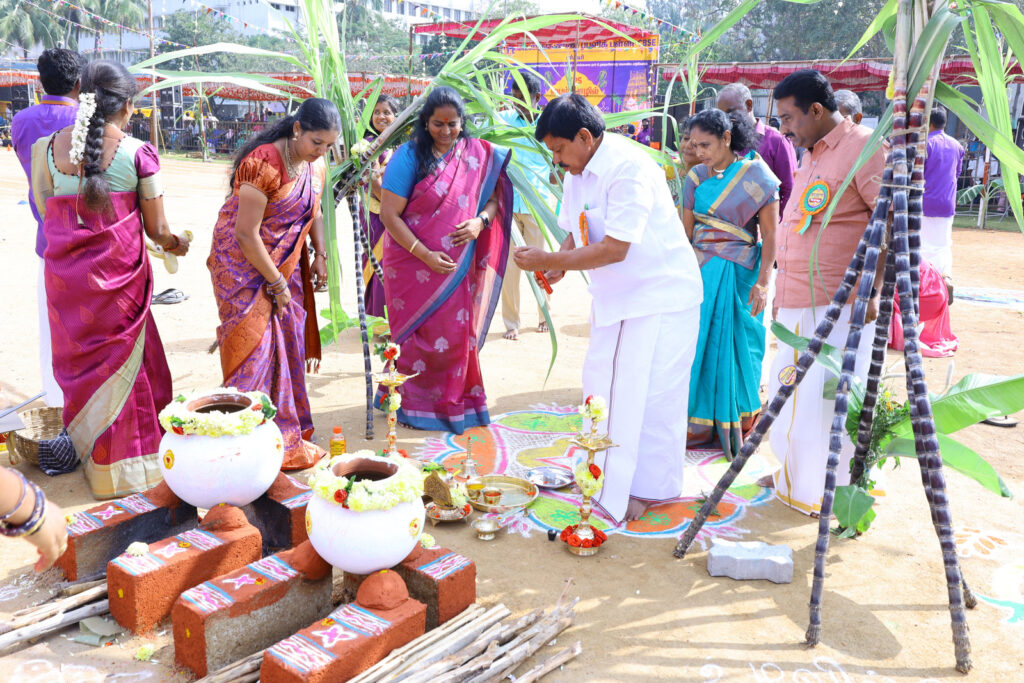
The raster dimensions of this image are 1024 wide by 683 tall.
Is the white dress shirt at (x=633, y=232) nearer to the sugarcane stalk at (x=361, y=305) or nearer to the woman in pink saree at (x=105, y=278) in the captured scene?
the sugarcane stalk at (x=361, y=305)

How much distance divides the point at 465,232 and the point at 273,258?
42.2 inches

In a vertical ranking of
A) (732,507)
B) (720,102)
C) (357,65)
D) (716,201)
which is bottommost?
(732,507)

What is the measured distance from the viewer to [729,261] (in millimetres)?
4422

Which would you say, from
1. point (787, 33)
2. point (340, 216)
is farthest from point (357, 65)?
point (340, 216)

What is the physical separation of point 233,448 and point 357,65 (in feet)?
104

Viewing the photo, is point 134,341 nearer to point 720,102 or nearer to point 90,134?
point 90,134

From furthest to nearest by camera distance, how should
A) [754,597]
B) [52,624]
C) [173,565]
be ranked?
[754,597]
[173,565]
[52,624]

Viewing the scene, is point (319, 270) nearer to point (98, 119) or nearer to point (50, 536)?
point (98, 119)

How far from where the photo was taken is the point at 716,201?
4355 mm

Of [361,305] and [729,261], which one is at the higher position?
[729,261]

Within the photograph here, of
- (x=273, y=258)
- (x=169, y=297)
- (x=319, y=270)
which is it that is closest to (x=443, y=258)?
(x=319, y=270)

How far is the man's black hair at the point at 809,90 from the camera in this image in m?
3.40

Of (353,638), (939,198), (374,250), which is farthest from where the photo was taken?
(939,198)

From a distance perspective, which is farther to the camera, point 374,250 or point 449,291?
point 374,250
